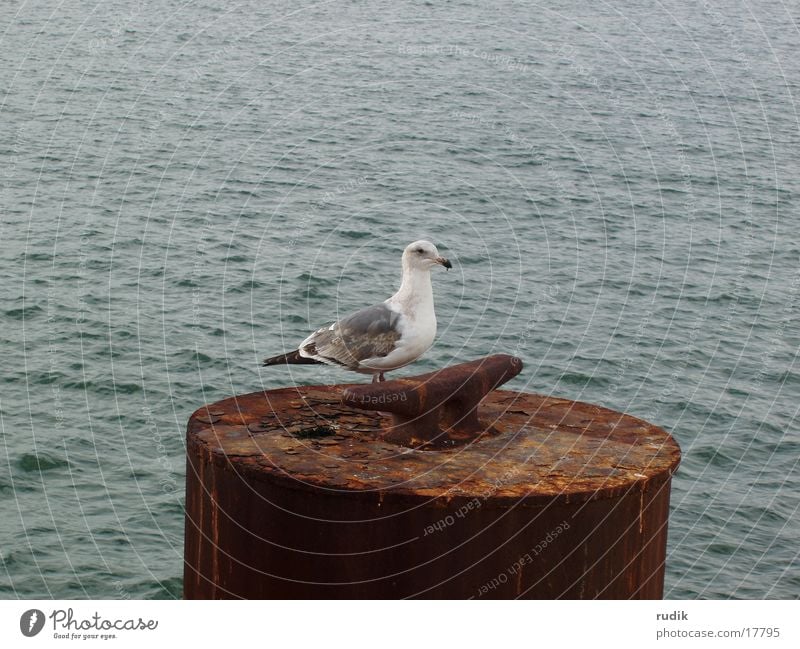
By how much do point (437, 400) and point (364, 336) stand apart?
2121mm

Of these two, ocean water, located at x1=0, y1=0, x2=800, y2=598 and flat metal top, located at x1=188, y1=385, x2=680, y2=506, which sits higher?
flat metal top, located at x1=188, y1=385, x2=680, y2=506

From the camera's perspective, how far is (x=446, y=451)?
11555 millimetres

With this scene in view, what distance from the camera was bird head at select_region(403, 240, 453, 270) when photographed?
43.6 ft

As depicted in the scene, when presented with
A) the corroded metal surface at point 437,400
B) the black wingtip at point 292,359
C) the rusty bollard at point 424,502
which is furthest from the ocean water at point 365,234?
the corroded metal surface at point 437,400

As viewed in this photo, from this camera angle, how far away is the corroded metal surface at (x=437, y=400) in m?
11.4

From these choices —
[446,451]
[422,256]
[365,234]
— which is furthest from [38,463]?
[446,451]

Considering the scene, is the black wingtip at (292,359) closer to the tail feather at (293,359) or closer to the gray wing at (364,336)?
the tail feather at (293,359)

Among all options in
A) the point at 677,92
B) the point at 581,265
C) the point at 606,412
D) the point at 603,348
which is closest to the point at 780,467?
the point at 603,348

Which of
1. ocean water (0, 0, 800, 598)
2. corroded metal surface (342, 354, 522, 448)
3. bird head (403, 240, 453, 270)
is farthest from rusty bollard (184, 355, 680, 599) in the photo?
ocean water (0, 0, 800, 598)
